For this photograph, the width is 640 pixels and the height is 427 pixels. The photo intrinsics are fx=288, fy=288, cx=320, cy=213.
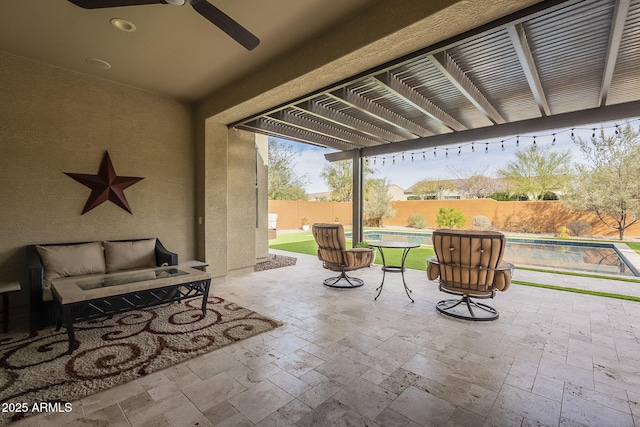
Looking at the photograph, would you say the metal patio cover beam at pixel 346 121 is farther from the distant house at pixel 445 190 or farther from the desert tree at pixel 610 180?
the distant house at pixel 445 190

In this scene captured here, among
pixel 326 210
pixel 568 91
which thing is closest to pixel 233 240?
pixel 568 91

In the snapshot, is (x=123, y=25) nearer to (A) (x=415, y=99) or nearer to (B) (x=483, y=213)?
(A) (x=415, y=99)

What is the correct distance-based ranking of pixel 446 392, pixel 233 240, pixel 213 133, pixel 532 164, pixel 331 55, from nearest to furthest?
pixel 446 392, pixel 331 55, pixel 213 133, pixel 233 240, pixel 532 164

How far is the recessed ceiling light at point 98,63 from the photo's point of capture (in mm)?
3586

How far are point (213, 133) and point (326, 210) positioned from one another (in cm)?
1293

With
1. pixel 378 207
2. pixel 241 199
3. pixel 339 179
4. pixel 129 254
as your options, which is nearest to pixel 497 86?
pixel 241 199

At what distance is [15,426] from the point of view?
1.71 meters

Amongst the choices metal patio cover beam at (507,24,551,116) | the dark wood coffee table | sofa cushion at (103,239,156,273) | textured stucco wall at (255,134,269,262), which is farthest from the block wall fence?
the dark wood coffee table

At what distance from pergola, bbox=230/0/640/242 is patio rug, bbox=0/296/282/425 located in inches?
122

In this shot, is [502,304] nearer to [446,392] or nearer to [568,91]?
[446,392]

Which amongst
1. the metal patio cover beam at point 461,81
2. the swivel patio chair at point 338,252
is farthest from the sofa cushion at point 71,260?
the metal patio cover beam at point 461,81

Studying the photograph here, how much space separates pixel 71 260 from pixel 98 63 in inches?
98.7

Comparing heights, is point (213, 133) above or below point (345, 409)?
above

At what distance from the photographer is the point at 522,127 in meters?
5.01
